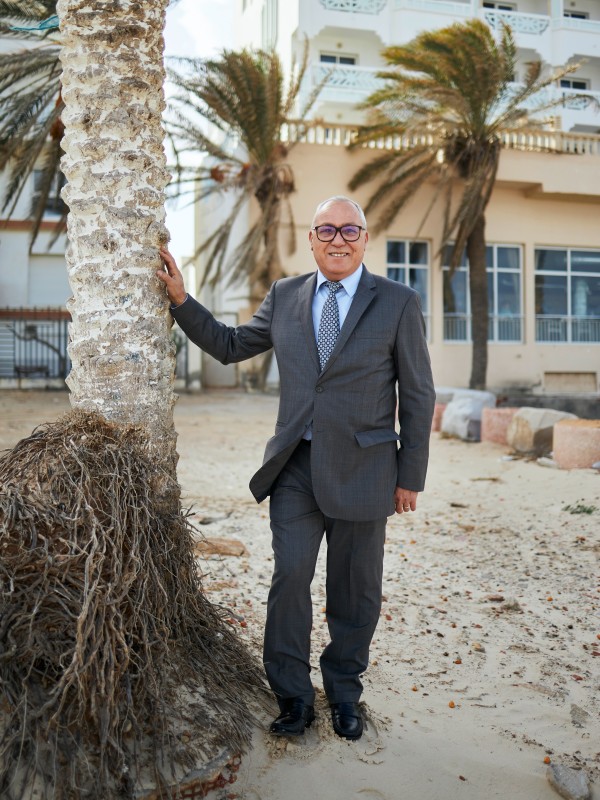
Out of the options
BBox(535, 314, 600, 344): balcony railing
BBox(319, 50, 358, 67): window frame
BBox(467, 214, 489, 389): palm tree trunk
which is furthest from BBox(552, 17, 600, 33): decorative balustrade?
BBox(467, 214, 489, 389): palm tree trunk

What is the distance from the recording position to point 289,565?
298 centimetres

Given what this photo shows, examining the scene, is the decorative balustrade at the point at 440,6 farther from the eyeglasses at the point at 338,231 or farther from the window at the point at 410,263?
the eyeglasses at the point at 338,231

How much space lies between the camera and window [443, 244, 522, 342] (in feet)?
67.5

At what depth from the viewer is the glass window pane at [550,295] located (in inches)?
835

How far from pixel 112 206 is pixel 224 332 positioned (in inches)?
26.7

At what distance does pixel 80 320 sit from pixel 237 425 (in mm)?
9568

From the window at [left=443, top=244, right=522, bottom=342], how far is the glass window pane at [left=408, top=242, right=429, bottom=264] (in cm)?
69

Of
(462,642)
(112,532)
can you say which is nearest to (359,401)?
(112,532)

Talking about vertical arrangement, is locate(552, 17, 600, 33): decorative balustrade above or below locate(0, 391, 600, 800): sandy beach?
above

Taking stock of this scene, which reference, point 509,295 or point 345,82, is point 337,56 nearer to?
point 345,82

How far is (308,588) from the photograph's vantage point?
9.94ft

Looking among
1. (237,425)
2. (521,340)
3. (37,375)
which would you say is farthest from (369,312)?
(521,340)

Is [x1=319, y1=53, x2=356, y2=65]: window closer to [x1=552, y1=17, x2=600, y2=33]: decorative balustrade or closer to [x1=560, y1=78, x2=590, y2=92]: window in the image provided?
[x1=552, y1=17, x2=600, y2=33]: decorative balustrade

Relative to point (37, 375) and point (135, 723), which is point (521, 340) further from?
point (135, 723)
